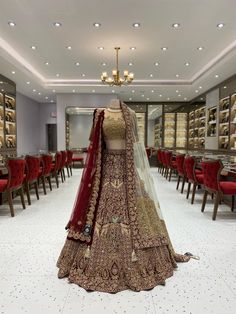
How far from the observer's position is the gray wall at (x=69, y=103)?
1159 cm

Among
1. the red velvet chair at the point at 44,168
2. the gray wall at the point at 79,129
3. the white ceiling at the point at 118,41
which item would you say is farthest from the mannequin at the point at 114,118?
the gray wall at the point at 79,129

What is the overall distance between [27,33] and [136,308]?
5.53 m

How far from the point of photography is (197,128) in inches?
500

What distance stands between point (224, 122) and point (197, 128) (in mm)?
3720

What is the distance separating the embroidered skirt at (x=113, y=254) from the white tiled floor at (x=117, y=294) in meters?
0.08

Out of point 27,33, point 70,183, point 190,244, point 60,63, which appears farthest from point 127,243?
point 60,63

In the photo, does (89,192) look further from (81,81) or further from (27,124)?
(27,124)

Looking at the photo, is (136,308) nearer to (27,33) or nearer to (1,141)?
(27,33)

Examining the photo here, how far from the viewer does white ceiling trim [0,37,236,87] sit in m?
6.46

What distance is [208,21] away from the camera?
5.05 meters

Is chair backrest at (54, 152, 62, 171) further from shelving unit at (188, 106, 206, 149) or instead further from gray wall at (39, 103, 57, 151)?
gray wall at (39, 103, 57, 151)

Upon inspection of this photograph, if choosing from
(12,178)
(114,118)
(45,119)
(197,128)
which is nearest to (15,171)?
(12,178)

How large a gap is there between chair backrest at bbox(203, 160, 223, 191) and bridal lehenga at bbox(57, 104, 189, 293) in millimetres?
1856

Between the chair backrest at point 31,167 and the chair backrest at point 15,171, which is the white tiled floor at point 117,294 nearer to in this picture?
the chair backrest at point 15,171
